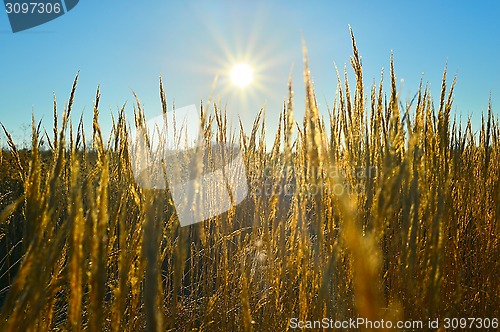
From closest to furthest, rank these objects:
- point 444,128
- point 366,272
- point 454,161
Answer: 1. point 366,272
2. point 444,128
3. point 454,161

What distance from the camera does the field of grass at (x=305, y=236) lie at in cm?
81

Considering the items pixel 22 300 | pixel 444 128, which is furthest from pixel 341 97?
pixel 22 300

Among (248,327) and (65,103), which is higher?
(65,103)

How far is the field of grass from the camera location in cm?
81

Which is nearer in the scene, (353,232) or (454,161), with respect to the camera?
(353,232)

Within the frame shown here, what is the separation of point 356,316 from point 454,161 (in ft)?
2.74

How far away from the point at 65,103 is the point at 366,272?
1160 millimetres

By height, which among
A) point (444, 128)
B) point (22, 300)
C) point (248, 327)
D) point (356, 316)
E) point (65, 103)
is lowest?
point (356, 316)

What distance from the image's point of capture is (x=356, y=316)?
1.36m

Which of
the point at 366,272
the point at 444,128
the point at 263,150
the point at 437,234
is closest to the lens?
the point at 366,272

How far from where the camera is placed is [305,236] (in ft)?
3.73

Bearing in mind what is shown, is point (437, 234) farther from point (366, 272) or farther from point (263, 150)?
point (263, 150)

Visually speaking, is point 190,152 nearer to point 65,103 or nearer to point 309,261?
point 65,103

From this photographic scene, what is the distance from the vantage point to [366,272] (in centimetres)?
66
